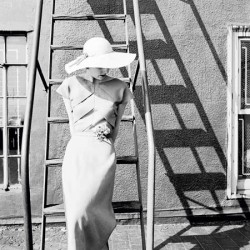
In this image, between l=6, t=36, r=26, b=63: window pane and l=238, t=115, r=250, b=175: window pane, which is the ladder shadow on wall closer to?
l=238, t=115, r=250, b=175: window pane

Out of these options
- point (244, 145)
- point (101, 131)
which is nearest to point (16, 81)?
point (101, 131)

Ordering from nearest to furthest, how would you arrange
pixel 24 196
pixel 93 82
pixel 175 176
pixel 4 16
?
pixel 24 196
pixel 93 82
pixel 4 16
pixel 175 176

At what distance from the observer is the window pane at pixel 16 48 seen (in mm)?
4445

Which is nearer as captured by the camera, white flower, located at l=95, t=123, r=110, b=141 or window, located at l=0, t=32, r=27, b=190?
white flower, located at l=95, t=123, r=110, b=141

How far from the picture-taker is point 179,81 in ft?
15.0

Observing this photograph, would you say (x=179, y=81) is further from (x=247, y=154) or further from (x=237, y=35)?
(x=247, y=154)

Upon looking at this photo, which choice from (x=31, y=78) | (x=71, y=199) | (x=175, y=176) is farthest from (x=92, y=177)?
(x=175, y=176)

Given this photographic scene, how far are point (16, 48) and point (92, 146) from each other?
212 centimetres

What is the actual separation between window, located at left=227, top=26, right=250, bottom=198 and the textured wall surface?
0.27ft

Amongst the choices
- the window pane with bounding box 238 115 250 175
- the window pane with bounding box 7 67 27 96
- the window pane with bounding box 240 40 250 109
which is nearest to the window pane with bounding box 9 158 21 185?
the window pane with bounding box 7 67 27 96

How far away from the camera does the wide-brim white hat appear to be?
2848mm

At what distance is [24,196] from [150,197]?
3.03 feet

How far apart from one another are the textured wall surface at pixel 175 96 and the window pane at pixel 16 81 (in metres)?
0.24

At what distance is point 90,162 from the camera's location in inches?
113
